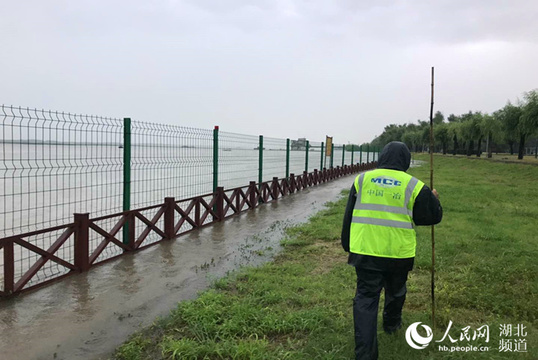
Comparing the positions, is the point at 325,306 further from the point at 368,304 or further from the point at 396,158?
the point at 396,158

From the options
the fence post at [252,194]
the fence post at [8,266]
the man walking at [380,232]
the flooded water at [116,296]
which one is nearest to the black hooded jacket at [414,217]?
the man walking at [380,232]

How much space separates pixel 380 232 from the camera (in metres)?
3.14

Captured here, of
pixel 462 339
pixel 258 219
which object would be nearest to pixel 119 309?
pixel 462 339

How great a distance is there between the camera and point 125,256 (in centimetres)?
652

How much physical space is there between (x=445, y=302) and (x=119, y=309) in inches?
145

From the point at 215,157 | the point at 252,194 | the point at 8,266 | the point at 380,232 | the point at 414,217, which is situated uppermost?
the point at 215,157

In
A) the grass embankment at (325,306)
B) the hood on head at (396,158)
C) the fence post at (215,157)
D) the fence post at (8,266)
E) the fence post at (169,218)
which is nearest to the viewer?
the hood on head at (396,158)


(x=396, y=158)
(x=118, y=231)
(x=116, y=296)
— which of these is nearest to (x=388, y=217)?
(x=396, y=158)

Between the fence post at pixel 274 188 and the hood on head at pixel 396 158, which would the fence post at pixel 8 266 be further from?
the fence post at pixel 274 188

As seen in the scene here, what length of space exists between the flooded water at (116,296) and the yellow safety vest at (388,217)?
2460 millimetres

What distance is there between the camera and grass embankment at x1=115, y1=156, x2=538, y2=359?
135 inches

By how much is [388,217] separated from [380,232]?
0.44ft

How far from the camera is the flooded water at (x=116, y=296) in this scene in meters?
3.64

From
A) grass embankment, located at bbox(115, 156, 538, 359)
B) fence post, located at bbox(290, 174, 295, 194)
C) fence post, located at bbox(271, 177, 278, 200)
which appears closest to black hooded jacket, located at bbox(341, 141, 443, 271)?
grass embankment, located at bbox(115, 156, 538, 359)
